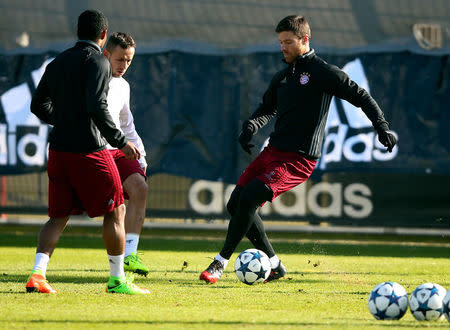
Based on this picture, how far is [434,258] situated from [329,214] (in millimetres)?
2330

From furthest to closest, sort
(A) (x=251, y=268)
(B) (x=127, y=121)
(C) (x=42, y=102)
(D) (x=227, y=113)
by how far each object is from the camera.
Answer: (D) (x=227, y=113), (B) (x=127, y=121), (A) (x=251, y=268), (C) (x=42, y=102)

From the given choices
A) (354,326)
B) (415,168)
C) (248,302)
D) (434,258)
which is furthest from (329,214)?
(354,326)

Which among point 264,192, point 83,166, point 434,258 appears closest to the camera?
point 83,166

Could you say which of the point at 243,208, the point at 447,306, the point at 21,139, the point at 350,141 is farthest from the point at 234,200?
the point at 21,139

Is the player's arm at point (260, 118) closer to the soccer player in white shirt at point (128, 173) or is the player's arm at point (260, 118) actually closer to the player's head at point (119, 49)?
the soccer player in white shirt at point (128, 173)

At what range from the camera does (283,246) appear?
12.4 metres

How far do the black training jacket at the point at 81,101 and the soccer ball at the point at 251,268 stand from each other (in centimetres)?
168

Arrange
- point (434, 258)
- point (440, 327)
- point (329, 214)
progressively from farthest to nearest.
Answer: point (329, 214)
point (434, 258)
point (440, 327)

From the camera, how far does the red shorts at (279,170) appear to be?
7.71 m

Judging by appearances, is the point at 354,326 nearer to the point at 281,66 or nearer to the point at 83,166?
the point at 83,166

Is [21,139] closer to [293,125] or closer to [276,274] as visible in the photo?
[276,274]

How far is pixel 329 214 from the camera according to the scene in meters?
13.2

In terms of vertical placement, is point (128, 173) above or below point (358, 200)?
above

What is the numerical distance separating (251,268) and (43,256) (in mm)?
1797
